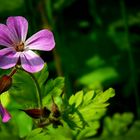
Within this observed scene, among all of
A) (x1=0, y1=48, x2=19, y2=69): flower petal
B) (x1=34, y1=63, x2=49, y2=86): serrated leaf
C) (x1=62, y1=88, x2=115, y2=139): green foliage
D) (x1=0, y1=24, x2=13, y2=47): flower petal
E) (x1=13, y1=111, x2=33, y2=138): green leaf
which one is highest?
(x1=0, y1=24, x2=13, y2=47): flower petal

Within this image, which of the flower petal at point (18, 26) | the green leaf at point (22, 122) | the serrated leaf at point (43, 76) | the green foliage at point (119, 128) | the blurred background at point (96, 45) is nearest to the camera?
the flower petal at point (18, 26)

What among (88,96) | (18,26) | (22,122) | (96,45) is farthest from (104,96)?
(96,45)

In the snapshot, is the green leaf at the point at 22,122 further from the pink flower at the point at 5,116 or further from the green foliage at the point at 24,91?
the pink flower at the point at 5,116

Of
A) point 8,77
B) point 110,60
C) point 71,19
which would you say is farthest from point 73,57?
point 8,77


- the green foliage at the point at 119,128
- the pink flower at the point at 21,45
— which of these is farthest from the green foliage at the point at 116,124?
the pink flower at the point at 21,45

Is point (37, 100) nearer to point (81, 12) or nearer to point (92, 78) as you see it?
point (92, 78)

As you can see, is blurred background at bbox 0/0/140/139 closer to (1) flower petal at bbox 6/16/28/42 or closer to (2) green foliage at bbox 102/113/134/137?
(2) green foliage at bbox 102/113/134/137

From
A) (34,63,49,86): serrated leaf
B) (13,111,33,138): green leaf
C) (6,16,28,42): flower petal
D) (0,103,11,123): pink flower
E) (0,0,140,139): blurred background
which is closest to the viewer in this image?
(0,103,11,123): pink flower

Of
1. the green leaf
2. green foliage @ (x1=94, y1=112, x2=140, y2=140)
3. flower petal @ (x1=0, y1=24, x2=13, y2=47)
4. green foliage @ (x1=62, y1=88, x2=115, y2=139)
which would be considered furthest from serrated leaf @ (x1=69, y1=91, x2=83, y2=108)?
green foliage @ (x1=94, y1=112, x2=140, y2=140)
